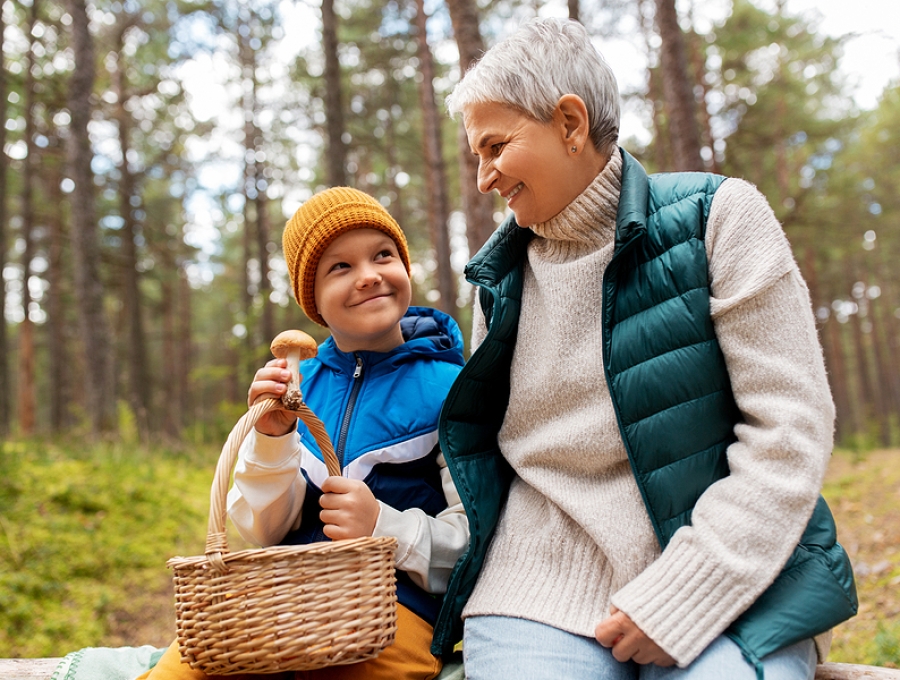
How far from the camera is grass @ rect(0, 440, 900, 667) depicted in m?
3.68

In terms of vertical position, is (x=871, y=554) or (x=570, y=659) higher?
(x=570, y=659)

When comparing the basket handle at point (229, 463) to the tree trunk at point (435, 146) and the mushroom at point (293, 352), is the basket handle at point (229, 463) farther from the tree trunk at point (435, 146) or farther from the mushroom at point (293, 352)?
the tree trunk at point (435, 146)

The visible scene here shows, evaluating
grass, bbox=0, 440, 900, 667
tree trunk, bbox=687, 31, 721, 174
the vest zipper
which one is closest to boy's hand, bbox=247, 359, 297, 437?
the vest zipper

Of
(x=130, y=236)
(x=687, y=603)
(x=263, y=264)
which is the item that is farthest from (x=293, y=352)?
(x=130, y=236)

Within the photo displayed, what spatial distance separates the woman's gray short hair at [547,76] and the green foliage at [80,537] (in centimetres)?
378

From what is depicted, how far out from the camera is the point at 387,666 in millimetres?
1735

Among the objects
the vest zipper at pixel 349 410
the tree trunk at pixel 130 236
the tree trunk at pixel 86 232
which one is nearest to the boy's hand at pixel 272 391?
the vest zipper at pixel 349 410

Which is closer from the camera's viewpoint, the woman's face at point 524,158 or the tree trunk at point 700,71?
the woman's face at point 524,158

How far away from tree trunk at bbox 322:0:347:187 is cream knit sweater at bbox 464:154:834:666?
591cm

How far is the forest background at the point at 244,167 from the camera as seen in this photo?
217 inches

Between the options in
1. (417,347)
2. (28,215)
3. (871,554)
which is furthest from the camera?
(28,215)

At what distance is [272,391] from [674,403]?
106cm

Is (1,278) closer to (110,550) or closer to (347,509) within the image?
(110,550)

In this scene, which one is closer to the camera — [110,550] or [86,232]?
[110,550]
